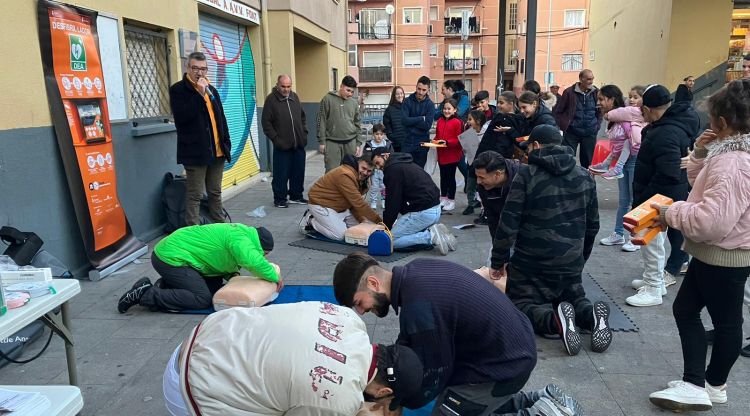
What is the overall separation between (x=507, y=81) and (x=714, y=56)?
32184 millimetres

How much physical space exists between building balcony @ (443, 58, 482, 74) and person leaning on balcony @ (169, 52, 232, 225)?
1480 inches

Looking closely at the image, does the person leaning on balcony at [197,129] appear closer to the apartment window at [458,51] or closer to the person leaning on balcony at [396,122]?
the person leaning on balcony at [396,122]

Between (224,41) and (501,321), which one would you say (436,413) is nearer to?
(501,321)

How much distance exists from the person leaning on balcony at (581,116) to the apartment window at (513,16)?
3572 cm

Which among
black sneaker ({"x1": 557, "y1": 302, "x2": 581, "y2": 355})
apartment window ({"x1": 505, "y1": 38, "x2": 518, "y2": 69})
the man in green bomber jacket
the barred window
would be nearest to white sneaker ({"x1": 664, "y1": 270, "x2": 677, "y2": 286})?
black sneaker ({"x1": 557, "y1": 302, "x2": 581, "y2": 355})

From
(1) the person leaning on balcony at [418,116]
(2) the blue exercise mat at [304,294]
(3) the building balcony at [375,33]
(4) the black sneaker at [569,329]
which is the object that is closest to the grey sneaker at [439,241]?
(2) the blue exercise mat at [304,294]

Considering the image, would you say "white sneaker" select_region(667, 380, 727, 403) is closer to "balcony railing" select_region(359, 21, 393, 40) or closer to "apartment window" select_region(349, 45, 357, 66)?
"apartment window" select_region(349, 45, 357, 66)

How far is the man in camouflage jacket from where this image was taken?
3652 mm

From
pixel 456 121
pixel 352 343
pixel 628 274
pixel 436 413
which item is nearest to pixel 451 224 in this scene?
pixel 456 121

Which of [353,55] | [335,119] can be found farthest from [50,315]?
[353,55]

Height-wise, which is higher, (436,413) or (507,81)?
(507,81)

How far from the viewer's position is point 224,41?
9219 millimetres

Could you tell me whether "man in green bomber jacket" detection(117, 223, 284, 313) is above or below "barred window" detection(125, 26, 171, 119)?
below

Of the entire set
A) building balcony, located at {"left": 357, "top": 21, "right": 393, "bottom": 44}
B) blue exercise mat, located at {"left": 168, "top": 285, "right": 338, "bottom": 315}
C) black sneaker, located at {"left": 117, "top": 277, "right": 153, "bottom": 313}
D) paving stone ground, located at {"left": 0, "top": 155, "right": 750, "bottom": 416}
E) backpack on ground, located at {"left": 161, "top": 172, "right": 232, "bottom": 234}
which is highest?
building balcony, located at {"left": 357, "top": 21, "right": 393, "bottom": 44}
